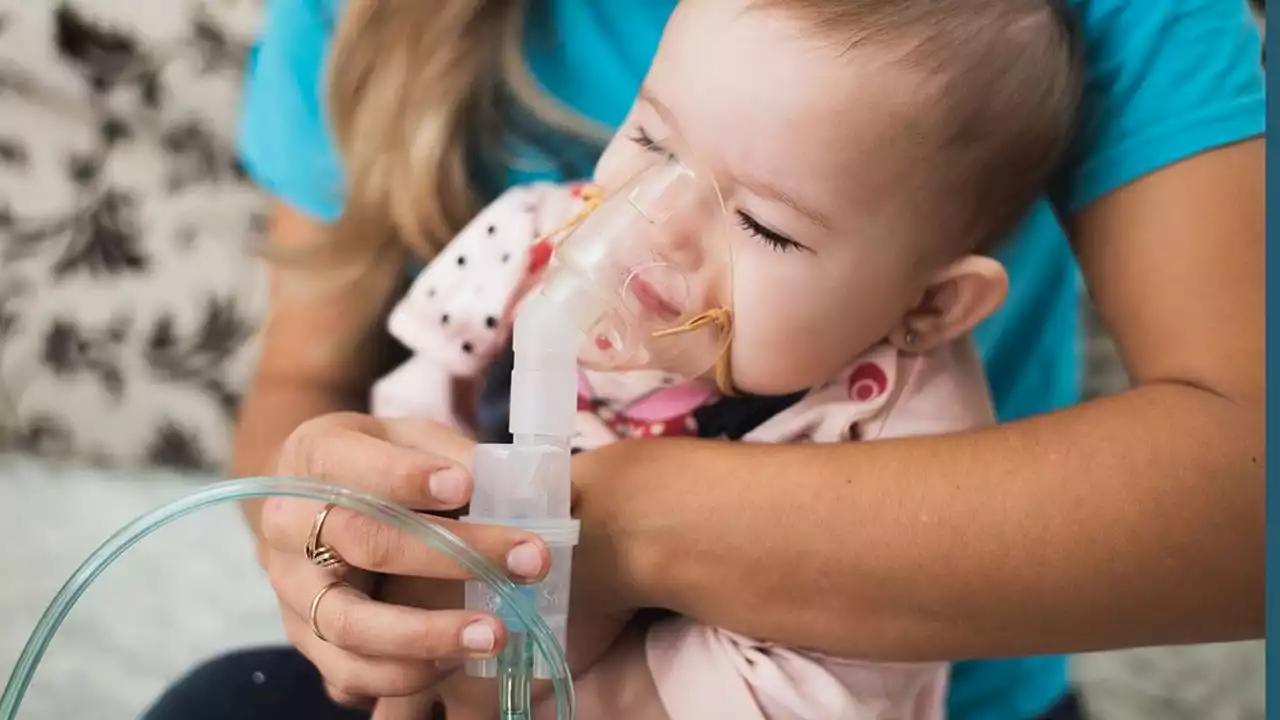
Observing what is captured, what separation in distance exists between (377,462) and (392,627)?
7 cm

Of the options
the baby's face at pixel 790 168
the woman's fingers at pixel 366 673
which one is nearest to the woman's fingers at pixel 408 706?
the woman's fingers at pixel 366 673

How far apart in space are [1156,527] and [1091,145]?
8.3 inches

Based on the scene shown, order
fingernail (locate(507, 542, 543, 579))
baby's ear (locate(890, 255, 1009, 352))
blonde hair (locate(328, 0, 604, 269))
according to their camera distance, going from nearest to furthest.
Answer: fingernail (locate(507, 542, 543, 579)), baby's ear (locate(890, 255, 1009, 352)), blonde hair (locate(328, 0, 604, 269))

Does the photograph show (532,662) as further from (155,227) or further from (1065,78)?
(155,227)

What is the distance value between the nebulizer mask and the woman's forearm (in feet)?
0.23

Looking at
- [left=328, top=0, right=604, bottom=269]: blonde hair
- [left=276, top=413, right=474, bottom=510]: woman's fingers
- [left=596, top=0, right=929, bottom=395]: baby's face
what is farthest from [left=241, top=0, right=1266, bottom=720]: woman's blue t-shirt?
[left=276, top=413, right=474, bottom=510]: woman's fingers

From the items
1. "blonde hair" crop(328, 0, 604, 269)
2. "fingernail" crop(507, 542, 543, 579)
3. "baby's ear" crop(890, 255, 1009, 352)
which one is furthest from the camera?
"blonde hair" crop(328, 0, 604, 269)

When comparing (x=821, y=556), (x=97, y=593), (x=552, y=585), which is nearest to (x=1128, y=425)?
(x=821, y=556)

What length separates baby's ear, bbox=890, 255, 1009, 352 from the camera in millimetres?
615

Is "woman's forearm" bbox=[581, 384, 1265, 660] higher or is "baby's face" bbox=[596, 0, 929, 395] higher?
"baby's face" bbox=[596, 0, 929, 395]

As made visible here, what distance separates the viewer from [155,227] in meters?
1.11

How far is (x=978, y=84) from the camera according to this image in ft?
1.86

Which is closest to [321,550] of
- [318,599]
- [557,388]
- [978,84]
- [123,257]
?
→ [318,599]

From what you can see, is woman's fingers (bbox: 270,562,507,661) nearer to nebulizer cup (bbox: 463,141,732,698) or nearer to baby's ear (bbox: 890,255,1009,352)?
nebulizer cup (bbox: 463,141,732,698)
